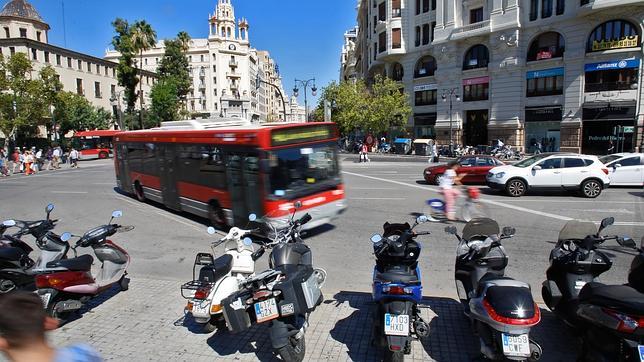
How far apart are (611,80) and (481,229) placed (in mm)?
36059

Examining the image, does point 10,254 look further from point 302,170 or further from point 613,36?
point 613,36

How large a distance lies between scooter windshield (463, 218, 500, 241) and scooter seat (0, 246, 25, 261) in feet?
20.6

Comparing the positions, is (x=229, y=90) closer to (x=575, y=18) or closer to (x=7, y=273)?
(x=575, y=18)

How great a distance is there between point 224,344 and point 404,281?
226cm

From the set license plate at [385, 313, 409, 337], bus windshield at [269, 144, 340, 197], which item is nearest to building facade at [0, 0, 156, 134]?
bus windshield at [269, 144, 340, 197]

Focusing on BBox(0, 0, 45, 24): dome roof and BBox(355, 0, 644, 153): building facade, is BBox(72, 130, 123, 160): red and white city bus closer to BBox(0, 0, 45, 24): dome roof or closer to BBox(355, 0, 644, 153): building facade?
BBox(0, 0, 45, 24): dome roof

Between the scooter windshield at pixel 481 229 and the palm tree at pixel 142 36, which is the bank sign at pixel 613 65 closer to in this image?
the scooter windshield at pixel 481 229

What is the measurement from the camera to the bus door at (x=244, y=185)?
8836 mm

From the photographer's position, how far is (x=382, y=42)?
1930 inches

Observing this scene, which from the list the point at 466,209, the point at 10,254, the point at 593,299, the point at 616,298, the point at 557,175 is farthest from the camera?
the point at 557,175

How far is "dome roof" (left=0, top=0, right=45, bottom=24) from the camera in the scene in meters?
Answer: 52.8

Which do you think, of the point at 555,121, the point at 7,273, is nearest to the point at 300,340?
the point at 7,273

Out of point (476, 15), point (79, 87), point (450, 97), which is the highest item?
point (476, 15)

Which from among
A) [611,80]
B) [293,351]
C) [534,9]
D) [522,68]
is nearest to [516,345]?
[293,351]
